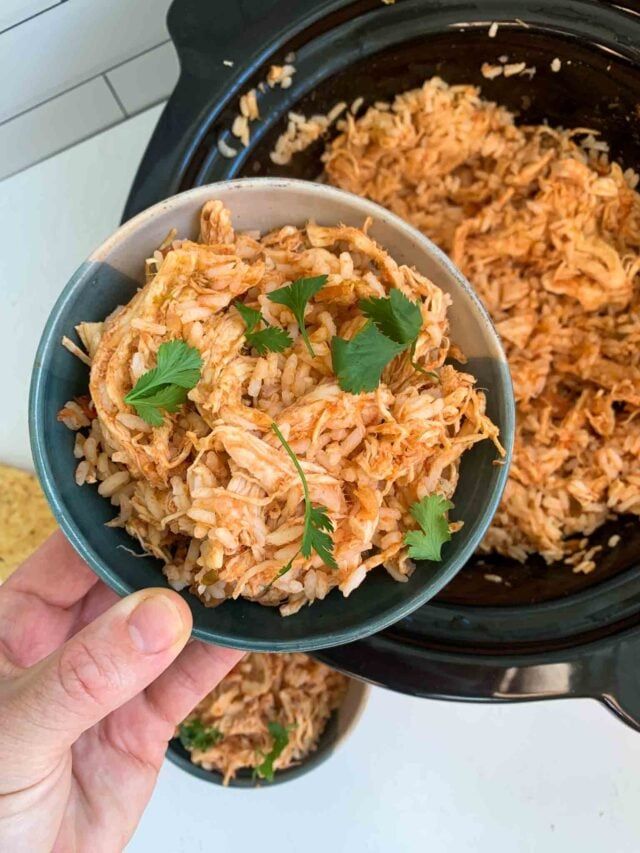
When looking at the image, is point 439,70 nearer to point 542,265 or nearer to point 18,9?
point 542,265

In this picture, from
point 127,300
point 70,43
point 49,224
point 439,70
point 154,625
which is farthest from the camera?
point 49,224

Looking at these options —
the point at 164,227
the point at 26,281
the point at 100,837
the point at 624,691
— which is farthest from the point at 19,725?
the point at 26,281

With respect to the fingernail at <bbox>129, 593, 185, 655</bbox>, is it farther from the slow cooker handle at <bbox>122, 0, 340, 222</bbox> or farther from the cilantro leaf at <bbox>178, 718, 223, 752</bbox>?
the cilantro leaf at <bbox>178, 718, 223, 752</bbox>

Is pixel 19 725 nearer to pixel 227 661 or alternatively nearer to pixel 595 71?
pixel 227 661

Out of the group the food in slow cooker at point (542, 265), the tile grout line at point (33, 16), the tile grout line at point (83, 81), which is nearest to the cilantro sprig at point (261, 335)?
the food in slow cooker at point (542, 265)

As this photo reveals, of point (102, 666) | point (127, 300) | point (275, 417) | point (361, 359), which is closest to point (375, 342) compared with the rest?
point (361, 359)
